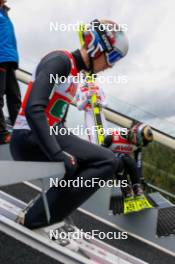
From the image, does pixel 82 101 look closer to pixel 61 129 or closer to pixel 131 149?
pixel 131 149

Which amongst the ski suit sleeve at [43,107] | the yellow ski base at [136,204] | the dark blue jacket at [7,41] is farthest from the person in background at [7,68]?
the ski suit sleeve at [43,107]

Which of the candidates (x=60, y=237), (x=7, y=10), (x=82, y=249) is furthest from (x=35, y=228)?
(x=7, y=10)

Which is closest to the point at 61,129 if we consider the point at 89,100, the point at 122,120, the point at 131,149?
the point at 131,149

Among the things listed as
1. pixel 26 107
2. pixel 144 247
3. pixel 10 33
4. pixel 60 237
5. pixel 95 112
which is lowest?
pixel 144 247

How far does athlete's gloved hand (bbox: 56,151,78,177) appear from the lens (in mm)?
1772

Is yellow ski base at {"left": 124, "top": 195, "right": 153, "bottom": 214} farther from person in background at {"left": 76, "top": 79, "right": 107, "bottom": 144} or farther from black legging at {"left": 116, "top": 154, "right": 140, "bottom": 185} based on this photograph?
person in background at {"left": 76, "top": 79, "right": 107, "bottom": 144}

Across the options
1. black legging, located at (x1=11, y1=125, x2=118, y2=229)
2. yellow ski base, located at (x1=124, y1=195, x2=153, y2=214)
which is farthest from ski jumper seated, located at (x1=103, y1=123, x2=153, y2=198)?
black legging, located at (x1=11, y1=125, x2=118, y2=229)

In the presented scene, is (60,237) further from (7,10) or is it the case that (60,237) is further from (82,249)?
(7,10)

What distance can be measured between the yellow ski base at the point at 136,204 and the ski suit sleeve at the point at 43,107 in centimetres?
121

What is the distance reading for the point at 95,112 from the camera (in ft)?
11.4

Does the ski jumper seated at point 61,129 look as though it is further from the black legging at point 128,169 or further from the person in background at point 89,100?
the person in background at point 89,100

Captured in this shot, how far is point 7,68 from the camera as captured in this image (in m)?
3.19

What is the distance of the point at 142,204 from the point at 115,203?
1.01ft

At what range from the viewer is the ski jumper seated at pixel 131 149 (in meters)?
3.05
